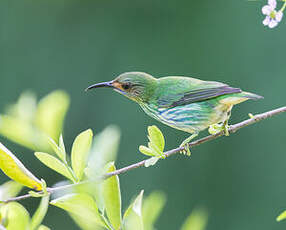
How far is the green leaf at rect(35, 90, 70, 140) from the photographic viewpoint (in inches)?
26.8

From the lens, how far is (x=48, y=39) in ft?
12.9

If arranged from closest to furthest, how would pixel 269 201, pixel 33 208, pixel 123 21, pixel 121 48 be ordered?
pixel 269 201
pixel 33 208
pixel 121 48
pixel 123 21

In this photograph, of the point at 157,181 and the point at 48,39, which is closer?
the point at 157,181

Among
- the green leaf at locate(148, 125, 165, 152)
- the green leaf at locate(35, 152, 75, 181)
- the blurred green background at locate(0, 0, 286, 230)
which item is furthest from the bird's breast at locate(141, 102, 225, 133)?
the blurred green background at locate(0, 0, 286, 230)

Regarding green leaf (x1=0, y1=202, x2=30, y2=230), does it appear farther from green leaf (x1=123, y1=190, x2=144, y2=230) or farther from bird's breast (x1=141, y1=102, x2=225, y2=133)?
bird's breast (x1=141, y1=102, x2=225, y2=133)

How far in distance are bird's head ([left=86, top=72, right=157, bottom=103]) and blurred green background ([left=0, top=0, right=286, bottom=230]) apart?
179cm

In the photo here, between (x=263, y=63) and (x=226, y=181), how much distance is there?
34.3 inches

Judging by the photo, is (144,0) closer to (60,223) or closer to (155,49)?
(155,49)

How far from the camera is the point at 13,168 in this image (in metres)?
0.62

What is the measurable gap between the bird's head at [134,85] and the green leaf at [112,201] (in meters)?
0.51

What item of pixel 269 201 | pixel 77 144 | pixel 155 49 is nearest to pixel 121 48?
pixel 155 49

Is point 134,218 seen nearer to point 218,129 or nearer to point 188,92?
point 218,129

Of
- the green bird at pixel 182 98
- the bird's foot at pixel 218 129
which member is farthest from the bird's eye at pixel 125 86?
the bird's foot at pixel 218 129

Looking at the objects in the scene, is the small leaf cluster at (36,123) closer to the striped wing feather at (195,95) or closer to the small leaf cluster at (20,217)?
the small leaf cluster at (20,217)
